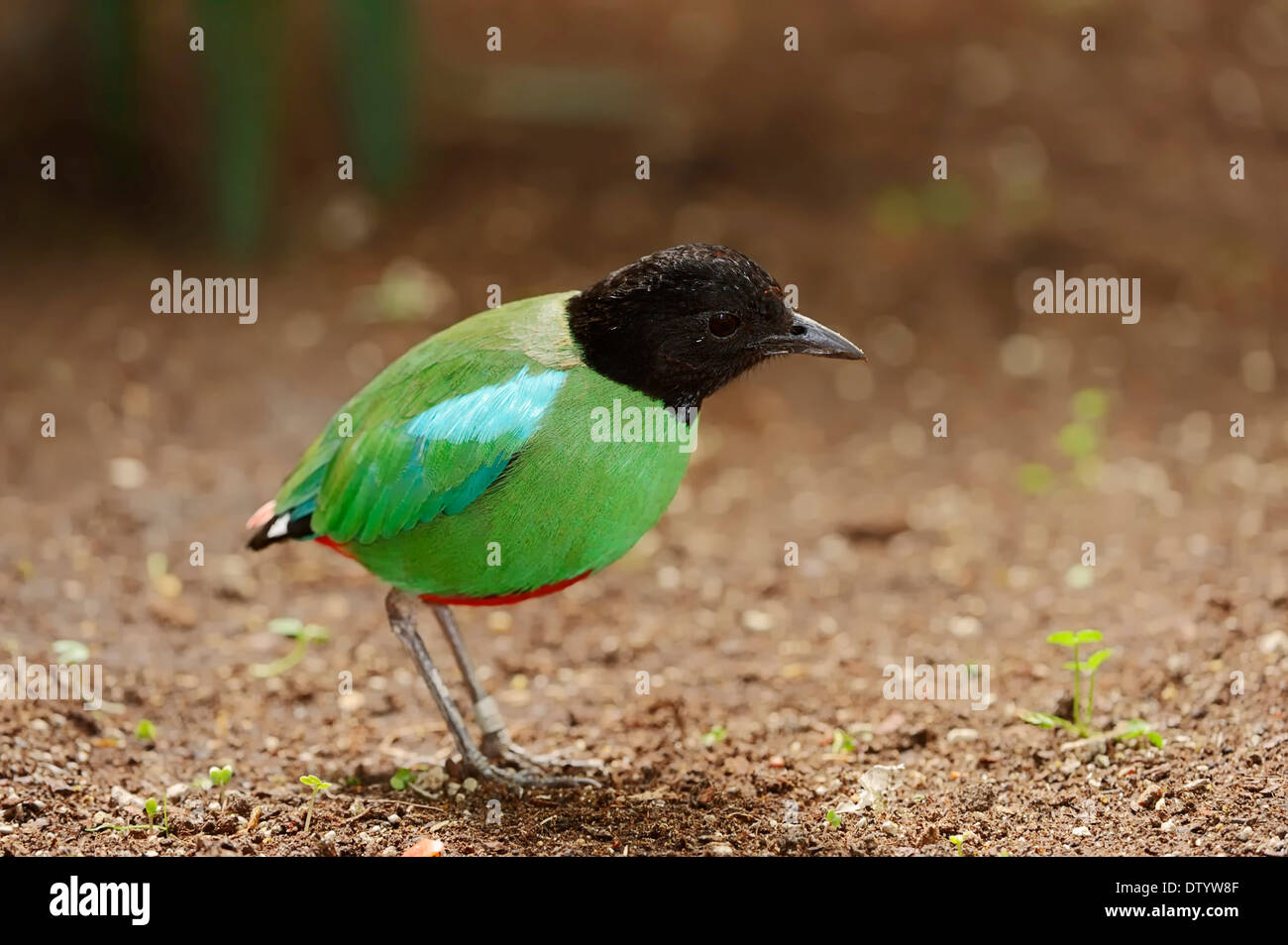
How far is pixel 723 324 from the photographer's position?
430 centimetres

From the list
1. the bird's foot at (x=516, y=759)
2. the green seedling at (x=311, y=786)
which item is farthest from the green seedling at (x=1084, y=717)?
the green seedling at (x=311, y=786)

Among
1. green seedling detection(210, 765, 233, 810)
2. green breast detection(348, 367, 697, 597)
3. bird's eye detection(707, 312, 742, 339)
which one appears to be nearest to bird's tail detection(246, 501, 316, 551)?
green breast detection(348, 367, 697, 597)

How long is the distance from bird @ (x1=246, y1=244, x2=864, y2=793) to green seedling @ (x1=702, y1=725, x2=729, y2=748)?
920 mm

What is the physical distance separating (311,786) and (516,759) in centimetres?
66

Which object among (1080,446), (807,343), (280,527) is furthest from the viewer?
(1080,446)

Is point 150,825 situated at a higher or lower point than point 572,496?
lower

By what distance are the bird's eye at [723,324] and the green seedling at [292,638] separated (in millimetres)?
2394

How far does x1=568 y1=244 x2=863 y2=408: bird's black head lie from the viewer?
4250 millimetres

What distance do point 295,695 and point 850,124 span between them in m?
7.17

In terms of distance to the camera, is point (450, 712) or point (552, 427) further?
point (450, 712)
